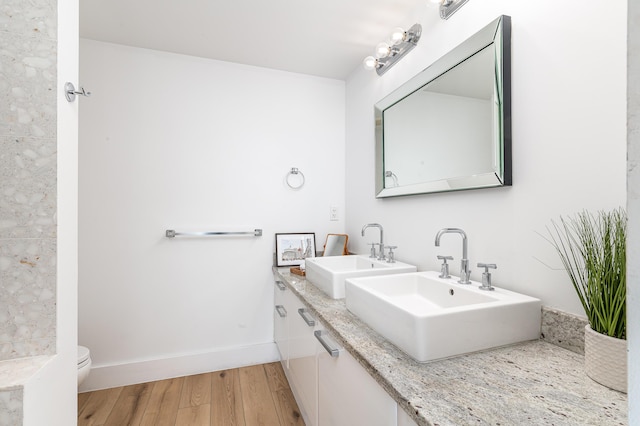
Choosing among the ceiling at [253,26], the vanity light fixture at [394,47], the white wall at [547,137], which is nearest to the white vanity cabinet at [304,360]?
the white wall at [547,137]

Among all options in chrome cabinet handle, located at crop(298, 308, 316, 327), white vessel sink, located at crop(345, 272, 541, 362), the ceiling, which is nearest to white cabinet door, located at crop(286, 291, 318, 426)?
chrome cabinet handle, located at crop(298, 308, 316, 327)

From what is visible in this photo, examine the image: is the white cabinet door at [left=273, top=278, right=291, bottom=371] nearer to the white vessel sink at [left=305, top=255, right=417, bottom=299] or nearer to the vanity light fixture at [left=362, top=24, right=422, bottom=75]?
the white vessel sink at [left=305, top=255, right=417, bottom=299]

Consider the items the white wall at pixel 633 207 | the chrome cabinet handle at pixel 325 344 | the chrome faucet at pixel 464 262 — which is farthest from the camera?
the chrome faucet at pixel 464 262

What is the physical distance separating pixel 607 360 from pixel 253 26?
2170 mm

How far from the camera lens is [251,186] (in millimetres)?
2303

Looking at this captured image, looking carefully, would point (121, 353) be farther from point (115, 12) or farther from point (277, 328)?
point (115, 12)

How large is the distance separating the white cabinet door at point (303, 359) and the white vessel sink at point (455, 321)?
0.35 metres

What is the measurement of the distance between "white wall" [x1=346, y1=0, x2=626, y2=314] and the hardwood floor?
1393 millimetres

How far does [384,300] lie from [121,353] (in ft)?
6.59

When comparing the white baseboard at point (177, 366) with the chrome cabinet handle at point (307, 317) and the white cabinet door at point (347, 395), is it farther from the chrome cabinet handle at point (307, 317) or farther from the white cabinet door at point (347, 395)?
the white cabinet door at point (347, 395)

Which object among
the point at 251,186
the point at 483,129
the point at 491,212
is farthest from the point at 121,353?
the point at 483,129

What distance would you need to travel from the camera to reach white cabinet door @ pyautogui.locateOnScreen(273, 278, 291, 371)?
6.30 feet

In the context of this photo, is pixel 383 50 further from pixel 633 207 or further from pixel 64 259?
pixel 64 259

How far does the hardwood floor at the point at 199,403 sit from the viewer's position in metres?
1.67
